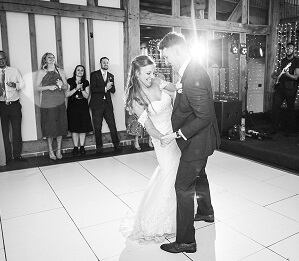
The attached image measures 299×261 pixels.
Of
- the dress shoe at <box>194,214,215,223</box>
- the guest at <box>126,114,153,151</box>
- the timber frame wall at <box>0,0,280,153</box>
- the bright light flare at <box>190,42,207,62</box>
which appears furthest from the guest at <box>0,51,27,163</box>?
the bright light flare at <box>190,42,207,62</box>

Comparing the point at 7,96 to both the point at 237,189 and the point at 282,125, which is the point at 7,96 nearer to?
the point at 237,189

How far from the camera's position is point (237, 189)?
3629 mm

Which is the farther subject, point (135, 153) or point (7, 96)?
point (135, 153)

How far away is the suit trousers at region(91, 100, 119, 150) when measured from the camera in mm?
5535

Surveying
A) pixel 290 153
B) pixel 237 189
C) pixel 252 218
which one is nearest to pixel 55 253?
pixel 252 218

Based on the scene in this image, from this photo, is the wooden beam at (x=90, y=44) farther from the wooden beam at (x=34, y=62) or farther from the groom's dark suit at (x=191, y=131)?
the groom's dark suit at (x=191, y=131)

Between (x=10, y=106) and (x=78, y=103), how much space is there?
1.10 meters

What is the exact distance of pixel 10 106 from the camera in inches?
191

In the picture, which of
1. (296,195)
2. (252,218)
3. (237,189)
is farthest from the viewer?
(237,189)

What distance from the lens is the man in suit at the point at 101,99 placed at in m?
5.45

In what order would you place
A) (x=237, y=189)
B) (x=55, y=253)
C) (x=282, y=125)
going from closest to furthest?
1. (x=55, y=253)
2. (x=237, y=189)
3. (x=282, y=125)

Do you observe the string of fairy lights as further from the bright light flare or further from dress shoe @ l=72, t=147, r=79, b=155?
dress shoe @ l=72, t=147, r=79, b=155

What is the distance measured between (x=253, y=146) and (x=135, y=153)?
2.10 metres

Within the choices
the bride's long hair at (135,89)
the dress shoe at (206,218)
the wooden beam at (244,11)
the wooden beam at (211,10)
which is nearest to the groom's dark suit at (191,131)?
the bride's long hair at (135,89)
